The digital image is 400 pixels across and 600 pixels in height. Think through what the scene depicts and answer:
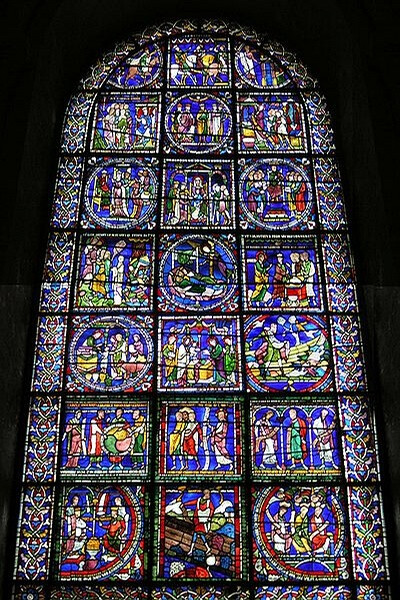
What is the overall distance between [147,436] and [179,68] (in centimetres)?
351

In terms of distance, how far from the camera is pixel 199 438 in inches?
328

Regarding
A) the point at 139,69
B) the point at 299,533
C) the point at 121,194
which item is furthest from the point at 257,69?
the point at 299,533

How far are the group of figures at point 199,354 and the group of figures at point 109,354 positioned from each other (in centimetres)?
15

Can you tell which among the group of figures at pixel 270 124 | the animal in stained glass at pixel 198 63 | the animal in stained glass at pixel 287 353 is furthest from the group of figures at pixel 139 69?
the animal in stained glass at pixel 287 353

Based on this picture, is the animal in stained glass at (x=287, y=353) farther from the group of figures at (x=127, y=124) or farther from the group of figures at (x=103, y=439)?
the group of figures at (x=127, y=124)

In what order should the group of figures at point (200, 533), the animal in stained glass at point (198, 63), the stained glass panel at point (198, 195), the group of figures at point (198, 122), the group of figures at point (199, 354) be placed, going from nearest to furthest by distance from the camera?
the group of figures at point (200, 533), the group of figures at point (199, 354), the stained glass panel at point (198, 195), the group of figures at point (198, 122), the animal in stained glass at point (198, 63)

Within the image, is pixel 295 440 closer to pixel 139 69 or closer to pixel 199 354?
pixel 199 354

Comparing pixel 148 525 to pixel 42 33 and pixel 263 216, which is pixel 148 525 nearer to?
pixel 263 216

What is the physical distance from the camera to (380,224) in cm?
853

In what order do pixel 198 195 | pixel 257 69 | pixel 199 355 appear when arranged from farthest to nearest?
1. pixel 257 69
2. pixel 198 195
3. pixel 199 355

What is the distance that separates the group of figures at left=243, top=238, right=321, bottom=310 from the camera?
29.5 feet

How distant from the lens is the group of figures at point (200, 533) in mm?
7801

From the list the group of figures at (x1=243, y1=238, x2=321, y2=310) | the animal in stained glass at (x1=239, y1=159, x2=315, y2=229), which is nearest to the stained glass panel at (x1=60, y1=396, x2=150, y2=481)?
the group of figures at (x1=243, y1=238, x2=321, y2=310)

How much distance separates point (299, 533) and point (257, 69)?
13.7ft
